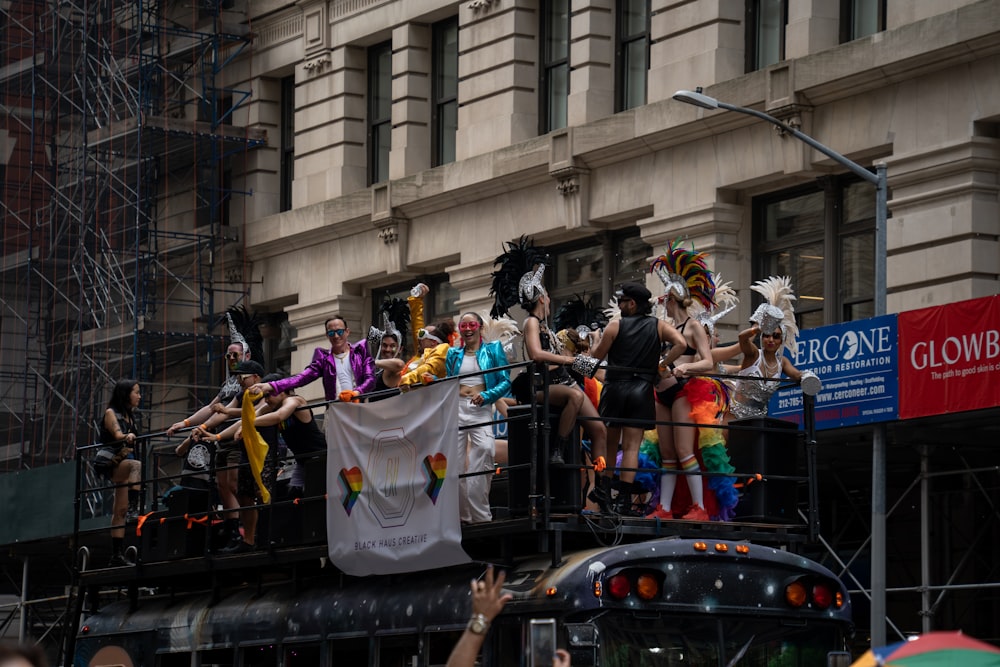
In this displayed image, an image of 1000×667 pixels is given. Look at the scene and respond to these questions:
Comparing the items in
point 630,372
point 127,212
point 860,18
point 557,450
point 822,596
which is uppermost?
point 860,18

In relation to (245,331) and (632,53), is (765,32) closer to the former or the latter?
(632,53)

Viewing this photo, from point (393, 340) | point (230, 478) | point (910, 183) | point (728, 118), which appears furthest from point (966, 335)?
point (230, 478)

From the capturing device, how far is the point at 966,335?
20453 mm

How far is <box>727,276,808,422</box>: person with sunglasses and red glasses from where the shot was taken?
42.7 ft

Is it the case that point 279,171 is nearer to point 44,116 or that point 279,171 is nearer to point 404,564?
point 44,116

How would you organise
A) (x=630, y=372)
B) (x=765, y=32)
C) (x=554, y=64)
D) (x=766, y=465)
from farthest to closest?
(x=554, y=64) → (x=765, y=32) → (x=766, y=465) → (x=630, y=372)

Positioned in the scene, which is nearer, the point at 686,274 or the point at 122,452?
the point at 686,274

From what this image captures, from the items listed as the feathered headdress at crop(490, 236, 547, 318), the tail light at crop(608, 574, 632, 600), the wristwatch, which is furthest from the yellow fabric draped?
the wristwatch

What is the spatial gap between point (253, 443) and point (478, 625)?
21.1 ft

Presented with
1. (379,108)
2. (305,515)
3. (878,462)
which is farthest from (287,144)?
(305,515)

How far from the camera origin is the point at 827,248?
2433cm

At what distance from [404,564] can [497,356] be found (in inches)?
74.1

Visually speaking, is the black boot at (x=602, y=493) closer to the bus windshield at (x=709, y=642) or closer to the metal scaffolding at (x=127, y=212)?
the bus windshield at (x=709, y=642)

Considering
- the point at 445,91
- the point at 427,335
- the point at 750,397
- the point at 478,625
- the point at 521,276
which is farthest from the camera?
the point at 445,91
